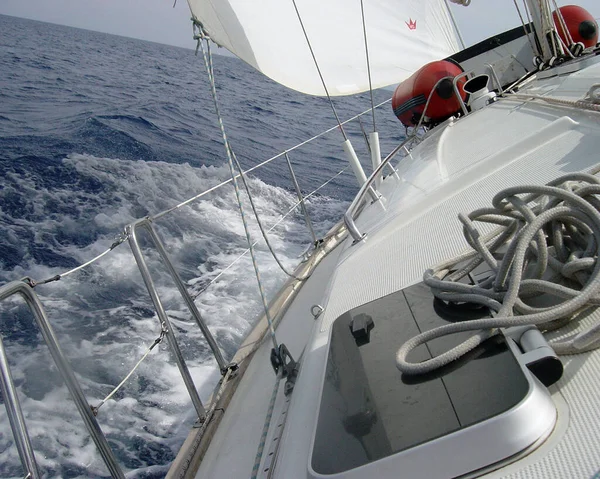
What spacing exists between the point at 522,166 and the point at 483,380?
924 mm

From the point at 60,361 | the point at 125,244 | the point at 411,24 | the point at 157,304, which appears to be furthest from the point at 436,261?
the point at 125,244

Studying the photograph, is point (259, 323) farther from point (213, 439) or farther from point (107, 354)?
point (107, 354)

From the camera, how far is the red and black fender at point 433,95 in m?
2.99

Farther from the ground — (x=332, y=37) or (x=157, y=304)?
(x=332, y=37)

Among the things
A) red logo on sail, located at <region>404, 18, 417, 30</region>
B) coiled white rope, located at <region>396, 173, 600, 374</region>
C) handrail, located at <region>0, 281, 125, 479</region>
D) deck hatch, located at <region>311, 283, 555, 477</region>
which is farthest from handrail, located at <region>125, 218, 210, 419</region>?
red logo on sail, located at <region>404, 18, 417, 30</region>

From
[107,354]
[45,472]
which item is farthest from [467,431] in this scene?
[107,354]

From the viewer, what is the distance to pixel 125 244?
12.6 feet

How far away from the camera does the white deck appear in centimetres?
66

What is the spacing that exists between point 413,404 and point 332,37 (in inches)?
97.4

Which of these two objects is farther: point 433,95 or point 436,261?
point 433,95

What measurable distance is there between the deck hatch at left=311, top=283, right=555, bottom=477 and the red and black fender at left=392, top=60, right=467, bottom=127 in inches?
92.9

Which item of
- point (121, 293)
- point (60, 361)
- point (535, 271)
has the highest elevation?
point (60, 361)

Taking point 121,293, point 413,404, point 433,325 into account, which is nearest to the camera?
point 413,404

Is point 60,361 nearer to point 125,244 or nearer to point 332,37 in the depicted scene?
point 332,37
